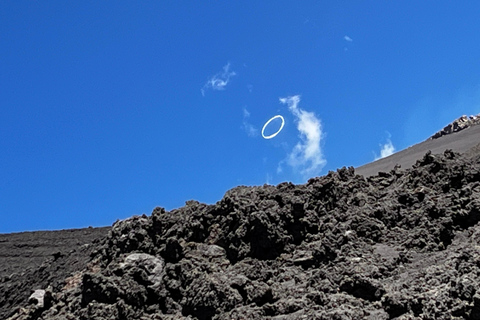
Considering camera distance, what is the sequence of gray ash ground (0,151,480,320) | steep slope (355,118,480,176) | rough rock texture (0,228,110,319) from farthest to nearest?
steep slope (355,118,480,176) < rough rock texture (0,228,110,319) < gray ash ground (0,151,480,320)

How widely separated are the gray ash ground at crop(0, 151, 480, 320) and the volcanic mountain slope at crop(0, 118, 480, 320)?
0.05 feet

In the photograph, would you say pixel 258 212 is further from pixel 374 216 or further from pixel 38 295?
pixel 38 295

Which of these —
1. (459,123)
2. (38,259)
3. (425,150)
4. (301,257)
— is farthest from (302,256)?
(459,123)

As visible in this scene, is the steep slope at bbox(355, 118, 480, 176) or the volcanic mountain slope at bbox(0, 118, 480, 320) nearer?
the volcanic mountain slope at bbox(0, 118, 480, 320)

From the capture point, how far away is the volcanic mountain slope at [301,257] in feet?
18.1

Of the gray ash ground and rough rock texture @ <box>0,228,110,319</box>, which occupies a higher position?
rough rock texture @ <box>0,228,110,319</box>

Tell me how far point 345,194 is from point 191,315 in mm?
3274

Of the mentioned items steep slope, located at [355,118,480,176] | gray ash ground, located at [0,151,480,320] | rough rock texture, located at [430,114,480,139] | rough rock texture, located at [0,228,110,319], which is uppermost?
rough rock texture, located at [430,114,480,139]

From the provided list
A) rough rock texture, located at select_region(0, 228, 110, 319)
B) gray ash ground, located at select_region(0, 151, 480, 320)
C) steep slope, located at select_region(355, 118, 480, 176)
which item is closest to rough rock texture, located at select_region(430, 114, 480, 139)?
steep slope, located at select_region(355, 118, 480, 176)

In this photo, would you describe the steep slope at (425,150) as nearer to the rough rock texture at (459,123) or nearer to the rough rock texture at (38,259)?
the rough rock texture at (459,123)

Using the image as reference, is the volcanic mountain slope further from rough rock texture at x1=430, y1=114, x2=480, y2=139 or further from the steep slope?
rough rock texture at x1=430, y1=114, x2=480, y2=139

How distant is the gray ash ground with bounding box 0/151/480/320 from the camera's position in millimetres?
5504

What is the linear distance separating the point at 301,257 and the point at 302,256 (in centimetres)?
3

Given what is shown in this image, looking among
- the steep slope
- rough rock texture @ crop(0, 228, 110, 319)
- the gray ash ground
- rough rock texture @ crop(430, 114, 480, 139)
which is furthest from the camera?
rough rock texture @ crop(430, 114, 480, 139)
